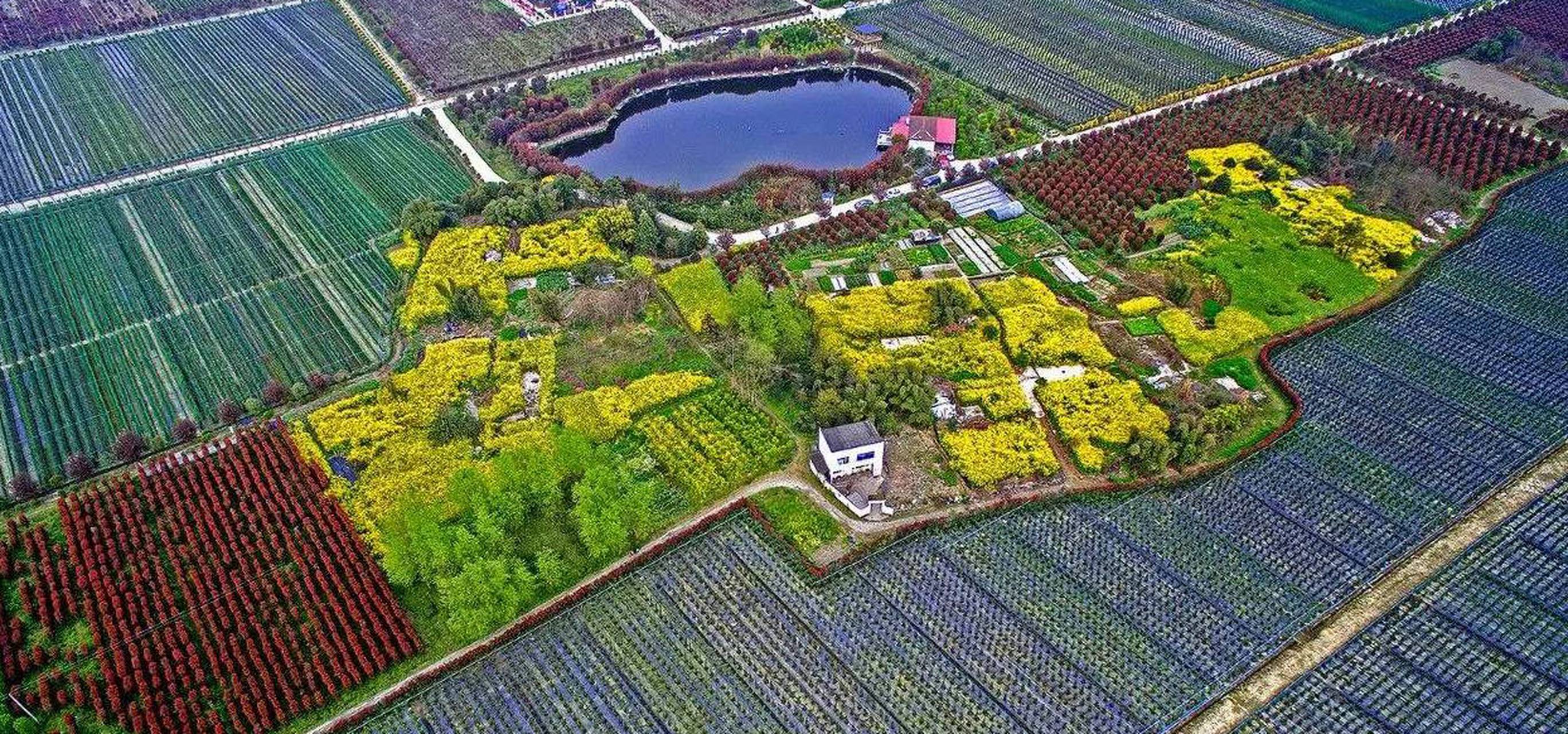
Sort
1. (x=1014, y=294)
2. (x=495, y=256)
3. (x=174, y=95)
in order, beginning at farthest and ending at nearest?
(x=174, y=95) → (x=495, y=256) → (x=1014, y=294)

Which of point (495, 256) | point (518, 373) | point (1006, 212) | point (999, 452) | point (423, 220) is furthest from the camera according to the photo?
point (1006, 212)

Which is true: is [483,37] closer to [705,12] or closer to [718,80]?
→ [705,12]

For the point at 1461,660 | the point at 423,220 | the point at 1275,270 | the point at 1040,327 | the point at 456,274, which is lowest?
the point at 456,274

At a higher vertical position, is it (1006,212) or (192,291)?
(1006,212)

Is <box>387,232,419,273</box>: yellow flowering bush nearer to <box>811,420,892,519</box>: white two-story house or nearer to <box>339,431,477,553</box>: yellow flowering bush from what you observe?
<box>339,431,477,553</box>: yellow flowering bush

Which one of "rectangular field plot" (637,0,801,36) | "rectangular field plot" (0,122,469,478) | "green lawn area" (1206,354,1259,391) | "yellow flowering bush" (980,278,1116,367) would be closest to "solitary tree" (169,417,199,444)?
"rectangular field plot" (0,122,469,478)

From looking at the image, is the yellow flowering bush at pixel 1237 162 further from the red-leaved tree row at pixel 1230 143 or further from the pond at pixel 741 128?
the pond at pixel 741 128

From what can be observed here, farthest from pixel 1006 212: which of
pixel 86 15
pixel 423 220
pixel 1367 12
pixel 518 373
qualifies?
pixel 86 15
